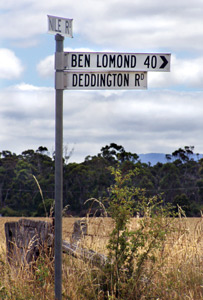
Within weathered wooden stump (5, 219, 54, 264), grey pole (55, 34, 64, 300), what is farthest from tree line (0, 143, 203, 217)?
grey pole (55, 34, 64, 300)

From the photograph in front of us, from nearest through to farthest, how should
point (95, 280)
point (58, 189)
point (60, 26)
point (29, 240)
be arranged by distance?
point (58, 189)
point (60, 26)
point (95, 280)
point (29, 240)

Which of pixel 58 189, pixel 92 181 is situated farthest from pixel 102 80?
pixel 92 181

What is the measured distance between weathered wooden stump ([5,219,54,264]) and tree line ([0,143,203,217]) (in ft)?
48.8

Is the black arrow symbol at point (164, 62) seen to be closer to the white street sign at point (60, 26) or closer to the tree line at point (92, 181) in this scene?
the white street sign at point (60, 26)

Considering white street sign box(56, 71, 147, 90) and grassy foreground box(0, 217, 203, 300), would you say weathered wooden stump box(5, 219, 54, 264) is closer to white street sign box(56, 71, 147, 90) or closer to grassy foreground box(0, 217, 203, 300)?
grassy foreground box(0, 217, 203, 300)

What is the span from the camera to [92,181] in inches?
919

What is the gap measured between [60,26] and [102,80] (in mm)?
723

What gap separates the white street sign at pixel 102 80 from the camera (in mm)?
5359

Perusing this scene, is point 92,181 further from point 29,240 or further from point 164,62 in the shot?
point 164,62

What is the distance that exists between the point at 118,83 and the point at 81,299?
7.59ft

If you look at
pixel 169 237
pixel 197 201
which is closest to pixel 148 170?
pixel 197 201

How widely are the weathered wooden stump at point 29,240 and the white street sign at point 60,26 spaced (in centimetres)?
245

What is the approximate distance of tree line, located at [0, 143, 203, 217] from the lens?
22.6m

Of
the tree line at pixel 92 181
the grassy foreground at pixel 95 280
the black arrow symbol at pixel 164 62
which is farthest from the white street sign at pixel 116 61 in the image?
the tree line at pixel 92 181
